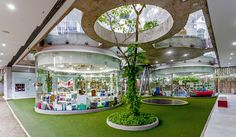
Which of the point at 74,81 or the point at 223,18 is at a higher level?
the point at 223,18

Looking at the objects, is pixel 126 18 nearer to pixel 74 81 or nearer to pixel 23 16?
pixel 23 16

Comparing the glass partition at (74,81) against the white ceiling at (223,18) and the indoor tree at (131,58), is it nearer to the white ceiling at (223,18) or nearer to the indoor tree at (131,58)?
the indoor tree at (131,58)

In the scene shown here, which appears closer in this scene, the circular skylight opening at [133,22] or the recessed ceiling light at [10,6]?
the recessed ceiling light at [10,6]

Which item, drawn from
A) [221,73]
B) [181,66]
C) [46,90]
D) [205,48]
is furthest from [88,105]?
[221,73]

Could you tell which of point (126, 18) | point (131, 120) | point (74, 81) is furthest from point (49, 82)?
point (131, 120)

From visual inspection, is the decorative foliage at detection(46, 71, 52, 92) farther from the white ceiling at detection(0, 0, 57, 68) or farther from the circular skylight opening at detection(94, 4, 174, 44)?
the circular skylight opening at detection(94, 4, 174, 44)

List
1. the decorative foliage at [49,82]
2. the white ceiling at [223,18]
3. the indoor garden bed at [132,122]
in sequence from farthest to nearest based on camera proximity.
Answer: the decorative foliage at [49,82], the indoor garden bed at [132,122], the white ceiling at [223,18]

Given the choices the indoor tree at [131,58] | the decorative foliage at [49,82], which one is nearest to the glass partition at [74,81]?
the decorative foliage at [49,82]

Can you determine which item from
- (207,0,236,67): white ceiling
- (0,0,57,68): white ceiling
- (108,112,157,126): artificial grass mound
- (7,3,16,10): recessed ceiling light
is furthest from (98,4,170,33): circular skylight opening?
(108,112,157,126): artificial grass mound

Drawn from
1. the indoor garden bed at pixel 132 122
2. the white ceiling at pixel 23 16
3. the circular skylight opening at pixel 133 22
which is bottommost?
the indoor garden bed at pixel 132 122

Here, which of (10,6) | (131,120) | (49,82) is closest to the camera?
(10,6)

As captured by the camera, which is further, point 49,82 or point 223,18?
point 49,82

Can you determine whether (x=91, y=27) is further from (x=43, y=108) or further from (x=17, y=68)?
(x=17, y=68)

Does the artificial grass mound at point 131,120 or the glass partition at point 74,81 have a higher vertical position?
the glass partition at point 74,81
